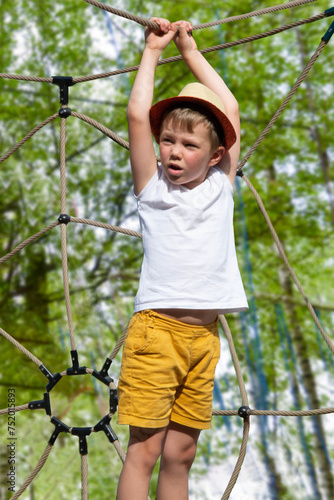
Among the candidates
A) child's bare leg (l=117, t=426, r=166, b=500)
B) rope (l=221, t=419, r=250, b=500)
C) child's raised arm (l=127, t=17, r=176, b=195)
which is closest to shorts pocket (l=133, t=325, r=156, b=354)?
child's bare leg (l=117, t=426, r=166, b=500)

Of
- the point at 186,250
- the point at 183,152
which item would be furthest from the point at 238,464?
the point at 183,152

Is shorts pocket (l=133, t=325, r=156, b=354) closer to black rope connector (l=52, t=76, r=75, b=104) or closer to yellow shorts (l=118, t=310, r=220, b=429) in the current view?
yellow shorts (l=118, t=310, r=220, b=429)

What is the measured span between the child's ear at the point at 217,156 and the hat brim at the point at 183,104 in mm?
21

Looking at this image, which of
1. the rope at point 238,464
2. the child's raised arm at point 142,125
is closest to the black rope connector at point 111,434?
the rope at point 238,464

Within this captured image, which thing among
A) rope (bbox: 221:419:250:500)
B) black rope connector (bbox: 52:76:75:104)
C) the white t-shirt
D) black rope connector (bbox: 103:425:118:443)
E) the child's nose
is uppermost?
black rope connector (bbox: 52:76:75:104)

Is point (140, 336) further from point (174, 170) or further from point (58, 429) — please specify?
point (58, 429)

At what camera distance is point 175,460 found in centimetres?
87

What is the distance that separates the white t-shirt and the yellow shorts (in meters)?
0.04

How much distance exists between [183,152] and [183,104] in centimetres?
8

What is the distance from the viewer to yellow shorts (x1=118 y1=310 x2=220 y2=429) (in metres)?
0.81

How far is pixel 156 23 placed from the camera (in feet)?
3.00

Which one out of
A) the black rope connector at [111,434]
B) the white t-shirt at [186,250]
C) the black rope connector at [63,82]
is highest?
the black rope connector at [63,82]

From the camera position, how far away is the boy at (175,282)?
81cm

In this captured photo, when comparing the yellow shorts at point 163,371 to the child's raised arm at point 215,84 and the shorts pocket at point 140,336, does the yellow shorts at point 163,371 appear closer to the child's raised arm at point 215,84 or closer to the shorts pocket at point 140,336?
the shorts pocket at point 140,336
